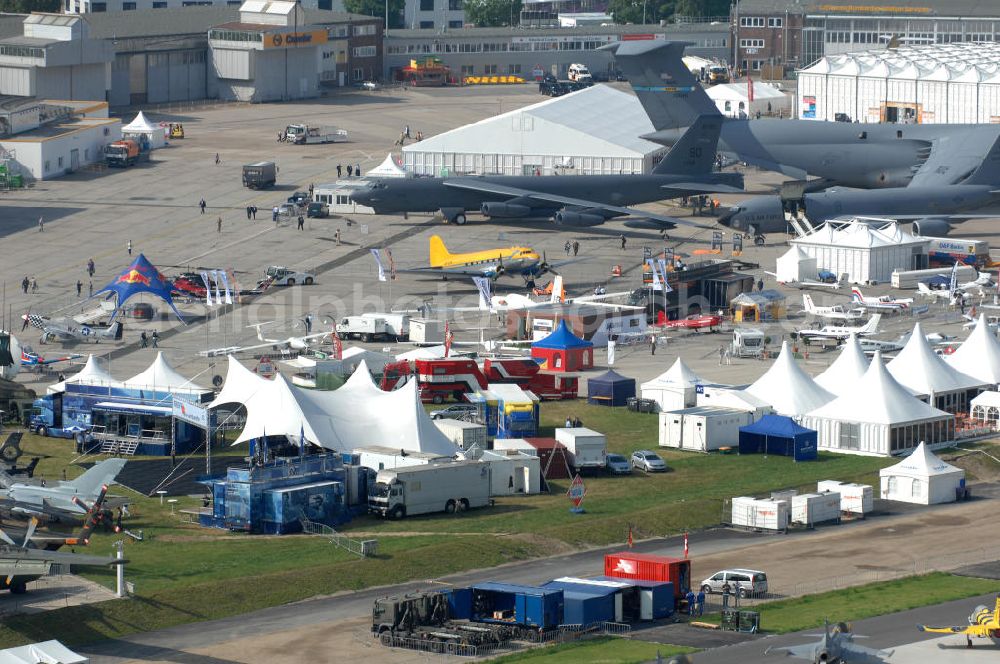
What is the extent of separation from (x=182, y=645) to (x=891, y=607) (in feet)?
69.8

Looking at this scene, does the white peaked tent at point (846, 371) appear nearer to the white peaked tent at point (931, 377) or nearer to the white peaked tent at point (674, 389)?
the white peaked tent at point (931, 377)

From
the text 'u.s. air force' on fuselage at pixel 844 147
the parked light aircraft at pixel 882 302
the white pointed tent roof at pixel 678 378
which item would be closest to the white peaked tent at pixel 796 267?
the parked light aircraft at pixel 882 302

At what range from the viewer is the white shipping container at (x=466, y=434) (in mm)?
73062

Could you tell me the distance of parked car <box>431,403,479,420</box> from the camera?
77.4 m

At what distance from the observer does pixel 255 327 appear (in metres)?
98.2

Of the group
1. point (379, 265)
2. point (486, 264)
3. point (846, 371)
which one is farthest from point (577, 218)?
point (846, 371)

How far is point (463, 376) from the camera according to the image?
83000 mm

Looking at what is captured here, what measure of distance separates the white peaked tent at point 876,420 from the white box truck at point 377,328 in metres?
25.7

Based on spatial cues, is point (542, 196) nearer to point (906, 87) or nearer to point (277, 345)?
point (277, 345)

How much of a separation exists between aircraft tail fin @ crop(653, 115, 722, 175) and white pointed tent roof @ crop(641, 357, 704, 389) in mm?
45613

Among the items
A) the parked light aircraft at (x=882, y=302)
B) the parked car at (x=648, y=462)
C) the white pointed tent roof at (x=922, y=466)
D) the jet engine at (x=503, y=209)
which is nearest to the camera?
the white pointed tent roof at (x=922, y=466)

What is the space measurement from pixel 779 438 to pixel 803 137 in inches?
2501

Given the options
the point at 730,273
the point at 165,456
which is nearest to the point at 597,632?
the point at 165,456

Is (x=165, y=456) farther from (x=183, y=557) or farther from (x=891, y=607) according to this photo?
(x=891, y=607)
